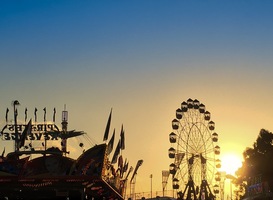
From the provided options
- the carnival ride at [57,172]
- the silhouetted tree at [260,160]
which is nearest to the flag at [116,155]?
the carnival ride at [57,172]

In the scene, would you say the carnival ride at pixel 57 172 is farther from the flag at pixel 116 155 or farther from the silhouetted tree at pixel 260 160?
the silhouetted tree at pixel 260 160

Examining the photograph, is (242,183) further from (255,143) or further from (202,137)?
(202,137)

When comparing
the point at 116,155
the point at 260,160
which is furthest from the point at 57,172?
the point at 260,160

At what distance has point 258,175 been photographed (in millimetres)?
71000

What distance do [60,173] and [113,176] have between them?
10.9 meters

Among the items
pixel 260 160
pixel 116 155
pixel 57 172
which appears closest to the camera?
pixel 57 172

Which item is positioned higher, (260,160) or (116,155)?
(260,160)

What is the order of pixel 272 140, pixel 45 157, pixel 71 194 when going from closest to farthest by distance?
1. pixel 45 157
2. pixel 71 194
3. pixel 272 140

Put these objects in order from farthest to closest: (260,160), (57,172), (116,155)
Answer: (260,160) < (116,155) < (57,172)

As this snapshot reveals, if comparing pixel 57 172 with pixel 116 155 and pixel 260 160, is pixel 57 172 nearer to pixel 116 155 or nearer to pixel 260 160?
pixel 116 155

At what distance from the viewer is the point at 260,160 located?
76562 mm

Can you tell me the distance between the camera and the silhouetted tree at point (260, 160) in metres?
71.3

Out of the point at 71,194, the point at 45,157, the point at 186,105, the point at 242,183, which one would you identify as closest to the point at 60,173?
the point at 45,157

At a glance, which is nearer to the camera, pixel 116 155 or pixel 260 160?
pixel 116 155
